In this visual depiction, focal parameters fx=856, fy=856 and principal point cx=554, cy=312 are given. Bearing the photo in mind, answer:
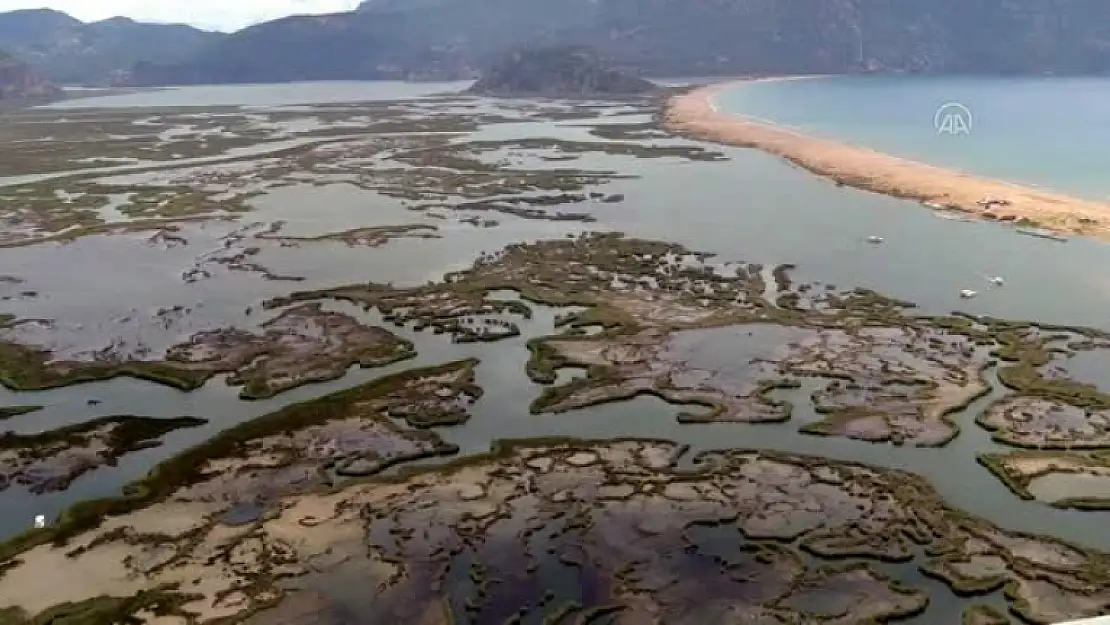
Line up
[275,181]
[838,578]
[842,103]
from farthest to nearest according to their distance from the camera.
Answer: [842,103]
[275,181]
[838,578]

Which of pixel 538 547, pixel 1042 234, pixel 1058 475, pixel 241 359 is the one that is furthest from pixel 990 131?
pixel 538 547

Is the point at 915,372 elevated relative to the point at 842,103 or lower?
lower

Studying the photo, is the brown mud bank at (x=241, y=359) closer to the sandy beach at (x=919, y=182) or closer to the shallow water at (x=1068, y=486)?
the shallow water at (x=1068, y=486)

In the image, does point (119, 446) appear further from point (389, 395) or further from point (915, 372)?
point (915, 372)

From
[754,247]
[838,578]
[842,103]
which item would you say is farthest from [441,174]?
[842,103]

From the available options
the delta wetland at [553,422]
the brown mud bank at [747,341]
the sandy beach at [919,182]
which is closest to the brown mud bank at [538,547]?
the delta wetland at [553,422]

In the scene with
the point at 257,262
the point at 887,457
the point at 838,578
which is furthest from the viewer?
the point at 257,262

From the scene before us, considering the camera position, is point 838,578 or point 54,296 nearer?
point 838,578

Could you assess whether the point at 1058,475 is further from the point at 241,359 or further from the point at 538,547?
the point at 241,359
